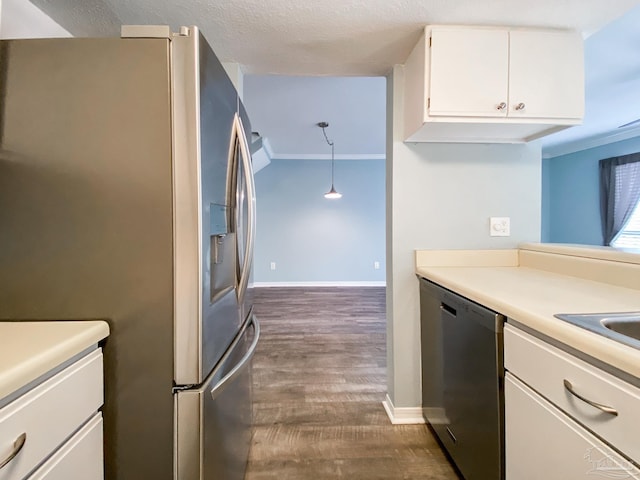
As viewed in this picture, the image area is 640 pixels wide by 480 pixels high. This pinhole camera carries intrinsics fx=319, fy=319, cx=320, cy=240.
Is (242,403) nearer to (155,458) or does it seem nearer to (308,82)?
(155,458)

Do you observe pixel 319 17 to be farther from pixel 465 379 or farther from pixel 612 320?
pixel 465 379

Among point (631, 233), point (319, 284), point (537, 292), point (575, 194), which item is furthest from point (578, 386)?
point (575, 194)

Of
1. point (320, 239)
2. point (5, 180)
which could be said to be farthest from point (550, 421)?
point (320, 239)

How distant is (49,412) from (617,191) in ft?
21.6

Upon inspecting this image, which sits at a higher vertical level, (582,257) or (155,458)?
(582,257)

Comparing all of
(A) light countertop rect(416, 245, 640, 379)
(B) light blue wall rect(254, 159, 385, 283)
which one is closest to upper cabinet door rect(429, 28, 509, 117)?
(A) light countertop rect(416, 245, 640, 379)

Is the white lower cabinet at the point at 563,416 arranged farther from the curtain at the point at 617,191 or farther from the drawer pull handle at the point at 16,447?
the curtain at the point at 617,191

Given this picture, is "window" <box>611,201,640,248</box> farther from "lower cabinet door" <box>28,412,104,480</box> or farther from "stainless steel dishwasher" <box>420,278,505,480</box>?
"lower cabinet door" <box>28,412,104,480</box>

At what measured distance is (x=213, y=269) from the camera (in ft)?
3.26

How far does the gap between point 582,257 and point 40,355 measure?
2.02m

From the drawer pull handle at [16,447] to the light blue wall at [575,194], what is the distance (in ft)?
21.8

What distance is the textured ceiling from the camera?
137cm

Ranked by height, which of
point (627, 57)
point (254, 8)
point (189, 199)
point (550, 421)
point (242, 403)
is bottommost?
point (242, 403)

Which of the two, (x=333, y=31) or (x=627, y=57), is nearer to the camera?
(x=333, y=31)
